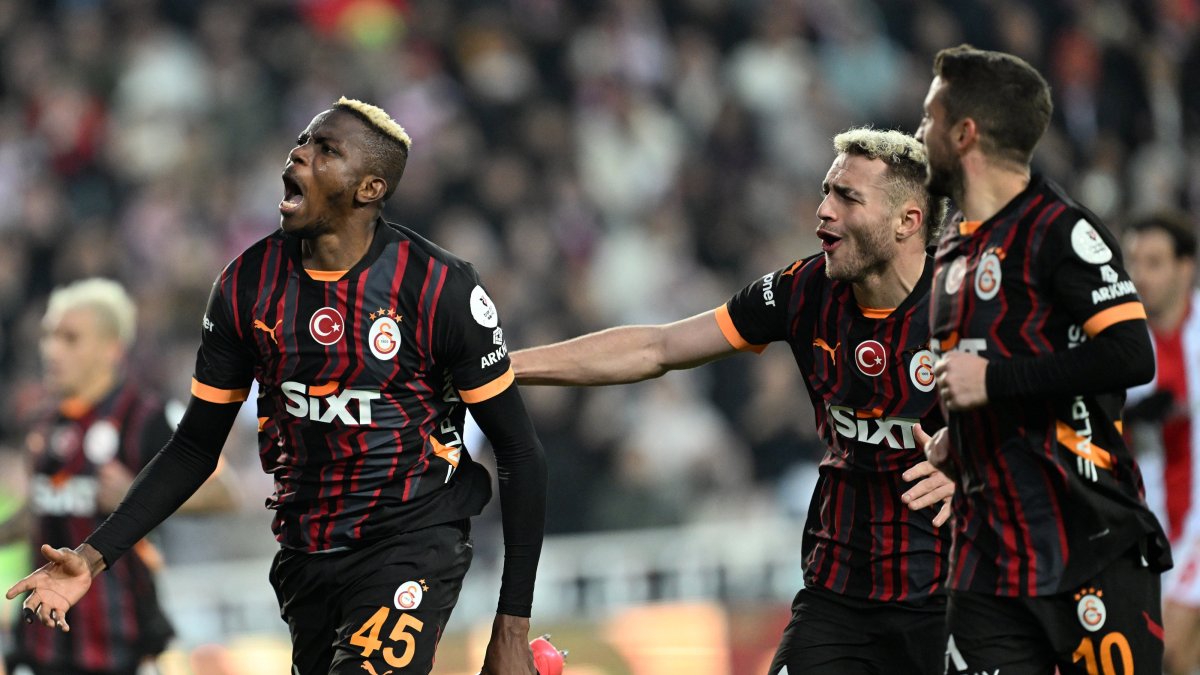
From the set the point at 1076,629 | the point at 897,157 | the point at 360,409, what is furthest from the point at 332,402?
the point at 1076,629

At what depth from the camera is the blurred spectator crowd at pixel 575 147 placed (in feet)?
40.9

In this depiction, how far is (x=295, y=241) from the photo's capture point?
5309 millimetres

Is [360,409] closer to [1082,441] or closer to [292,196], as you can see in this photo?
[292,196]

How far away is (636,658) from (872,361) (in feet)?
14.7

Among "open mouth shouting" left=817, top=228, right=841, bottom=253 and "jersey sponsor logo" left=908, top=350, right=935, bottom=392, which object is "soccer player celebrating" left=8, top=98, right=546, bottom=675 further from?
"jersey sponsor logo" left=908, top=350, right=935, bottom=392

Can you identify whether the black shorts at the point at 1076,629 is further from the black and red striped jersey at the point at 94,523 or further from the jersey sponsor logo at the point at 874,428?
the black and red striped jersey at the point at 94,523

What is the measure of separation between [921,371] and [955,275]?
77 cm

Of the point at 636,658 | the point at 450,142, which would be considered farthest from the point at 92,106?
the point at 636,658

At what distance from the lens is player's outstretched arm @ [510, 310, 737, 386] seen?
5.88 metres

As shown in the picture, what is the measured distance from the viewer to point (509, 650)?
5074 millimetres

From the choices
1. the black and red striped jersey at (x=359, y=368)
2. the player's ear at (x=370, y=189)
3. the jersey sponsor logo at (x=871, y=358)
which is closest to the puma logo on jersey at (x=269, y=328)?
the black and red striped jersey at (x=359, y=368)

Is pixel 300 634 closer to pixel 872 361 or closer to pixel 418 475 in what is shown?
pixel 418 475

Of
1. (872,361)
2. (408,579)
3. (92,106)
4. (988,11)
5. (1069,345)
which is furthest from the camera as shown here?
(988,11)

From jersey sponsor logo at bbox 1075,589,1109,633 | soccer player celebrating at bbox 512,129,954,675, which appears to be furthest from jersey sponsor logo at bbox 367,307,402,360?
jersey sponsor logo at bbox 1075,589,1109,633
